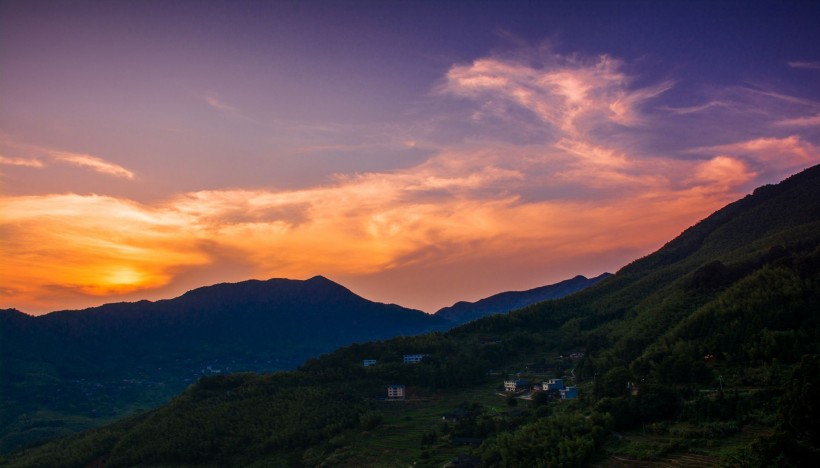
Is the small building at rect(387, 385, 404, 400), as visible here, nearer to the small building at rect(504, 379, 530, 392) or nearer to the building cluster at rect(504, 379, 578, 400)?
the building cluster at rect(504, 379, 578, 400)

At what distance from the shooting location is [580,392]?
54656 millimetres

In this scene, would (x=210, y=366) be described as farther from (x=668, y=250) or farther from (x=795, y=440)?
(x=795, y=440)

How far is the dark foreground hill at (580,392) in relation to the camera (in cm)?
3412

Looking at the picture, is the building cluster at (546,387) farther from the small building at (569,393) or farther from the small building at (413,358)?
the small building at (413,358)

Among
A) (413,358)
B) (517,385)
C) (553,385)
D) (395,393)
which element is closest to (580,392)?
(553,385)

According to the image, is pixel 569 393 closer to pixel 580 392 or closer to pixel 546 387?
pixel 580 392

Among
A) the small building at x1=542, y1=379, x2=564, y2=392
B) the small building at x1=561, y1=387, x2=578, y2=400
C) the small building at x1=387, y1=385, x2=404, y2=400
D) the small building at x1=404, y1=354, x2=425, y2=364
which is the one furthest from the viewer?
the small building at x1=404, y1=354, x2=425, y2=364

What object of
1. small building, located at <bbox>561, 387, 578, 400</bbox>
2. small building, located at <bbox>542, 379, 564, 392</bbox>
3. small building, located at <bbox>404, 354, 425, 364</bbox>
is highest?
small building, located at <bbox>404, 354, 425, 364</bbox>

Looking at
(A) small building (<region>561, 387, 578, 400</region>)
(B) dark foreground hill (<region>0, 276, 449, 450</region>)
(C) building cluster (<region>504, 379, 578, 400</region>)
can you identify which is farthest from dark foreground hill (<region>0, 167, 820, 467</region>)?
(B) dark foreground hill (<region>0, 276, 449, 450</region>)

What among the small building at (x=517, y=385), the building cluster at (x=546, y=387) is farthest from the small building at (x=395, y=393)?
the small building at (x=517, y=385)

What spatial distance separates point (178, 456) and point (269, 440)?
10028 millimetres

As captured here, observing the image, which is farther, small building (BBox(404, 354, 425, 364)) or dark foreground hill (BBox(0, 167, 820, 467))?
small building (BBox(404, 354, 425, 364))

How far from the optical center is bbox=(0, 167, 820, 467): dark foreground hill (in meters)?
34.1

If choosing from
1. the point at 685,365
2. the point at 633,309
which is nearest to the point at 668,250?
the point at 633,309
